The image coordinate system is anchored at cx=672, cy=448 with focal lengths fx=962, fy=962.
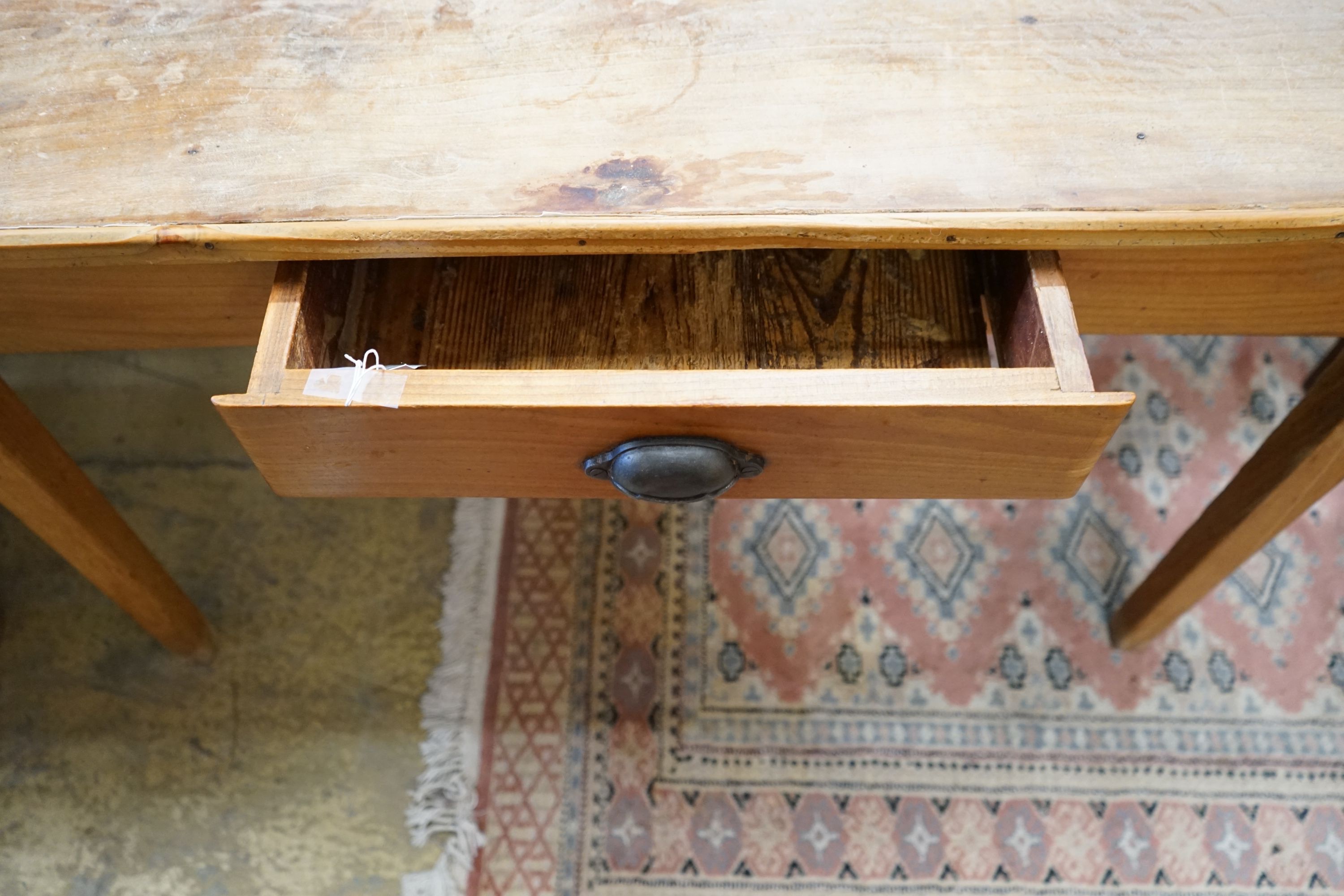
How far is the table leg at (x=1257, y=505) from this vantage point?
0.68 metres

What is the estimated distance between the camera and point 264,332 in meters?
0.52

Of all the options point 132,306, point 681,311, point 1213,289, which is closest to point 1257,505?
point 1213,289

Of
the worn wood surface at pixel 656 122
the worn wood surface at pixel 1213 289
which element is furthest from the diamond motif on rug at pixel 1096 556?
the worn wood surface at pixel 656 122

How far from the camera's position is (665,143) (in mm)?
544

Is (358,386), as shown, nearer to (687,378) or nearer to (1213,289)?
(687,378)

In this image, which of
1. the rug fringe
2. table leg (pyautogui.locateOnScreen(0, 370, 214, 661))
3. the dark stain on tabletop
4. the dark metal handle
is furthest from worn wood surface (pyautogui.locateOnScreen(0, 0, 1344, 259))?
the rug fringe

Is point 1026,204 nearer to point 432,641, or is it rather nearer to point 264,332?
point 264,332

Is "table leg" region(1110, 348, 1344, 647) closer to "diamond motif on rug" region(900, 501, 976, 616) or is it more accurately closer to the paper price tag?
"diamond motif on rug" region(900, 501, 976, 616)

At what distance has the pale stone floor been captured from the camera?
898 mm

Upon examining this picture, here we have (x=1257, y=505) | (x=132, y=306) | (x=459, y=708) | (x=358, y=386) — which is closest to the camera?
(x=358, y=386)

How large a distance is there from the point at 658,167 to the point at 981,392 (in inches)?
8.5

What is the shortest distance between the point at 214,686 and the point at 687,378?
720 millimetres

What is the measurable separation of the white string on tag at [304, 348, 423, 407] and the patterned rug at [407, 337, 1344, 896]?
527 mm

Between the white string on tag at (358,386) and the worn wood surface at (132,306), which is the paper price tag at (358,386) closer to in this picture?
the white string on tag at (358,386)
